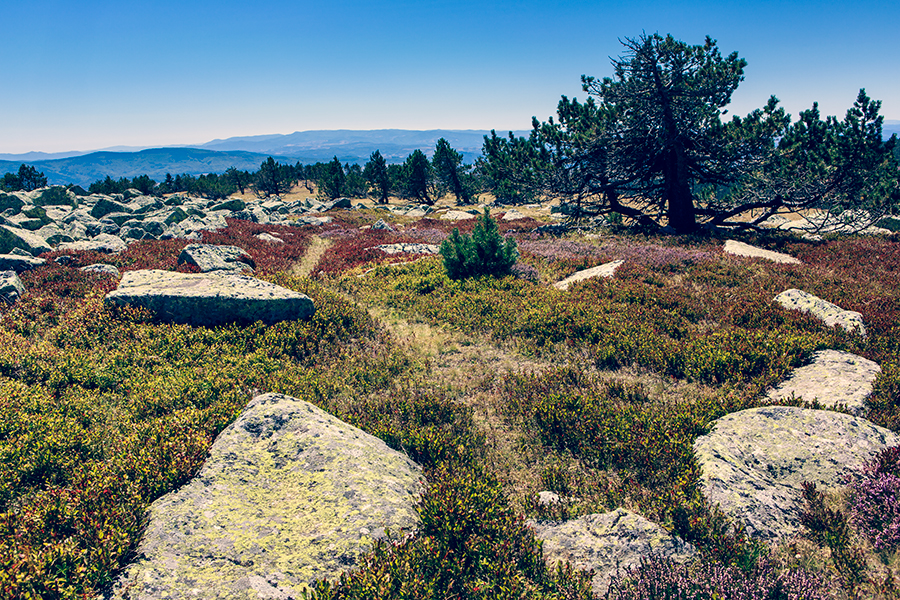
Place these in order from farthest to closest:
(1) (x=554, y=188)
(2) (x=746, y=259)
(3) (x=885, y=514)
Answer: (1) (x=554, y=188) < (2) (x=746, y=259) < (3) (x=885, y=514)

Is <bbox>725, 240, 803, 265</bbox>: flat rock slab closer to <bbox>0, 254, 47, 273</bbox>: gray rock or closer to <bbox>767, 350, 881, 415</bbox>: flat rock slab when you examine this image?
<bbox>767, 350, 881, 415</bbox>: flat rock slab

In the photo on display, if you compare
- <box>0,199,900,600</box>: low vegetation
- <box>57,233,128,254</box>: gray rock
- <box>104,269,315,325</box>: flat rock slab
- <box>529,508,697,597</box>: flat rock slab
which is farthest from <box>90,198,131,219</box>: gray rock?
<box>529,508,697,597</box>: flat rock slab

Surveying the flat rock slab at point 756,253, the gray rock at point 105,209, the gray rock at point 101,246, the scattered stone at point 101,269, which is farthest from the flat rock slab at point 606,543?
the gray rock at point 105,209

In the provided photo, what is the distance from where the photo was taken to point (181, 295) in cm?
912

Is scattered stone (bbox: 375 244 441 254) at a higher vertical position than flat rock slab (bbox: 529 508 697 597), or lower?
higher

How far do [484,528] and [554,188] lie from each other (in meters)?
20.6

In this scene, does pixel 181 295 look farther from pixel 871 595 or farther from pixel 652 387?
pixel 871 595

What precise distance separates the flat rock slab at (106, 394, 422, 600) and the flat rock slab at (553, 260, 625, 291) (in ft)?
29.1

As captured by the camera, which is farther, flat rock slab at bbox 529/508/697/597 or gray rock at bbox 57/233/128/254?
gray rock at bbox 57/233/128/254

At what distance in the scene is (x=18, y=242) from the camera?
1505 cm

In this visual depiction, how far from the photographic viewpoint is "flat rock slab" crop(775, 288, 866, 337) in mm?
8190

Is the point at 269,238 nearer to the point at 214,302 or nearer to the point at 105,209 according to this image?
the point at 214,302

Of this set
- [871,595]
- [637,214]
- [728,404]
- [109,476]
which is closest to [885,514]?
[871,595]

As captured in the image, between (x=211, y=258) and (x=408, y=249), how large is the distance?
837 cm
